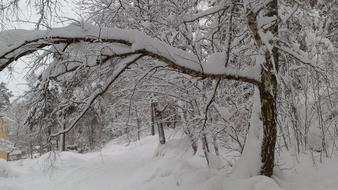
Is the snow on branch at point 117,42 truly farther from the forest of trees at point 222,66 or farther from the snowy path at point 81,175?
the snowy path at point 81,175

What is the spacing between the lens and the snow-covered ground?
6.05 meters

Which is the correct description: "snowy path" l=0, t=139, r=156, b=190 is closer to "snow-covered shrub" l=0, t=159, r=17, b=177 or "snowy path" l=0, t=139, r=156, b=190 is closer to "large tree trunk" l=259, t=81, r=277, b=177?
"snow-covered shrub" l=0, t=159, r=17, b=177

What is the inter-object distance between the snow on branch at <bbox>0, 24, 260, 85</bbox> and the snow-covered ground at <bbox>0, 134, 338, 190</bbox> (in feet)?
5.64

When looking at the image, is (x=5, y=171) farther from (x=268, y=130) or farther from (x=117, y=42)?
(x=268, y=130)

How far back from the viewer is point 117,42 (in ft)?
17.9

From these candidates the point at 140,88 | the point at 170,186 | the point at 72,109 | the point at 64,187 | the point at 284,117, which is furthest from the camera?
the point at 64,187

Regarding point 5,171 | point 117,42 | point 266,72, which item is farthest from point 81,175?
point 266,72

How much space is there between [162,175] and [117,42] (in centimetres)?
577

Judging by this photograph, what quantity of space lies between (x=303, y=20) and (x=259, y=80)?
5.92ft

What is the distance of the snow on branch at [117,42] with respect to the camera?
505cm

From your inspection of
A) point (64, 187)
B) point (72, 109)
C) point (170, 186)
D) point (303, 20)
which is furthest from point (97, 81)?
point (64, 187)

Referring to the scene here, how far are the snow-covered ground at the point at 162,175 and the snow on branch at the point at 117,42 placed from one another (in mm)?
1719

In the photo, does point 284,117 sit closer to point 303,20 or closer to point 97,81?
point 303,20

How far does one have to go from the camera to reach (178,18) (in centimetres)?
666
